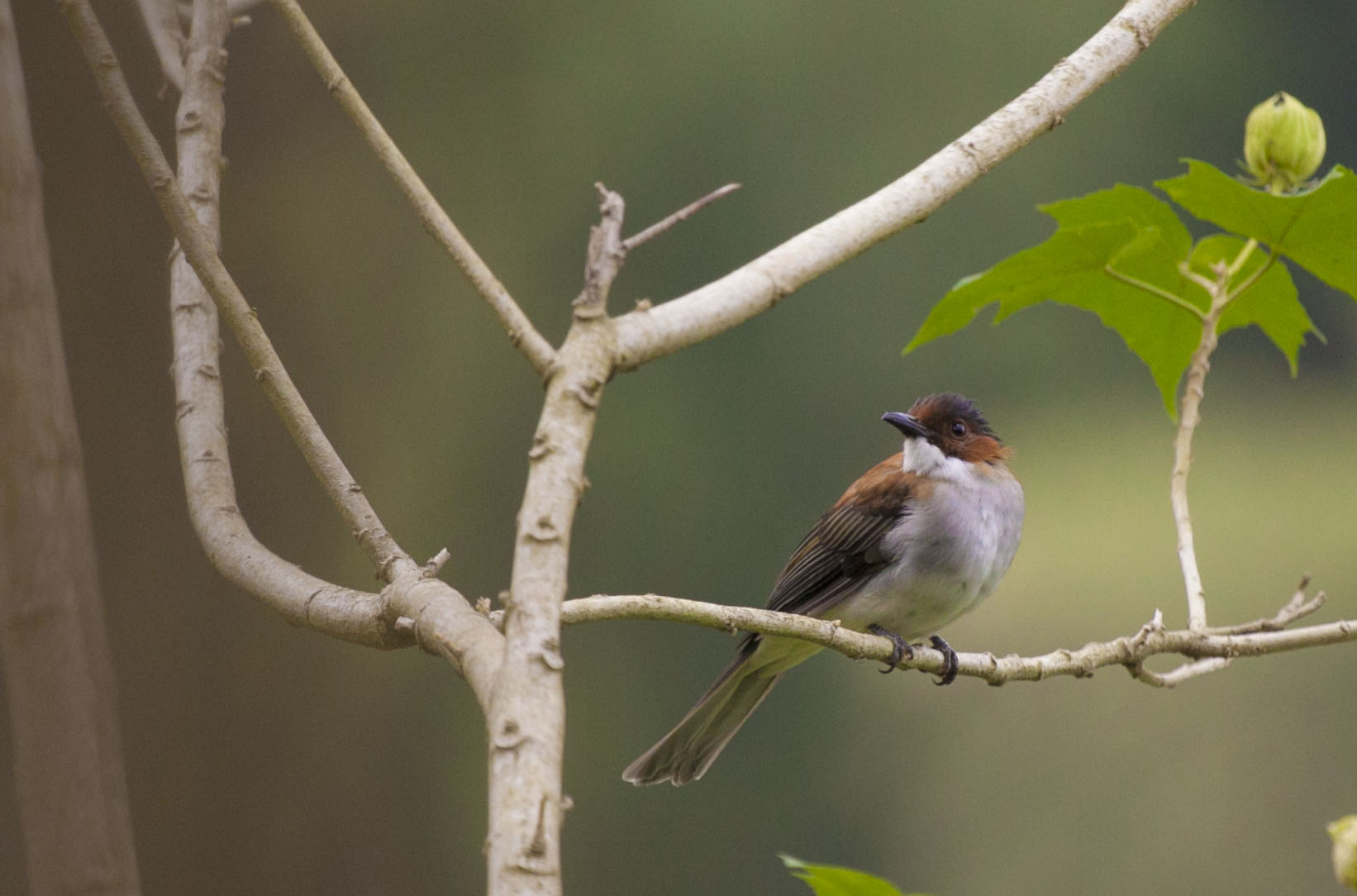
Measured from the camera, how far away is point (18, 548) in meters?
0.69

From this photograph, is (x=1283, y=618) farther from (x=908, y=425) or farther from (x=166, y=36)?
(x=166, y=36)

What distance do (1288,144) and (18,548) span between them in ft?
2.79

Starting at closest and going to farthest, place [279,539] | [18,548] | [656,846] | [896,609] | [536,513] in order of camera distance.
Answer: [536,513] → [18,548] → [279,539] → [896,609] → [656,846]

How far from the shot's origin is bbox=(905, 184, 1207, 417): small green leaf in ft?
2.51

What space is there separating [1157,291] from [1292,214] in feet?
0.34

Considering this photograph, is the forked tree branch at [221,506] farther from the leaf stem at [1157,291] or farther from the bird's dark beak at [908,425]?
the bird's dark beak at [908,425]

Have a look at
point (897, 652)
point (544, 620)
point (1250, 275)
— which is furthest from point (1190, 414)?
point (544, 620)

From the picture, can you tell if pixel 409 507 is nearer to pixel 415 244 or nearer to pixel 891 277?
pixel 415 244

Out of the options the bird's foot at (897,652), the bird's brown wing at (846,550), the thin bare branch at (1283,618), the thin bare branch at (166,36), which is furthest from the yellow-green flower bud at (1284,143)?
the thin bare branch at (166,36)

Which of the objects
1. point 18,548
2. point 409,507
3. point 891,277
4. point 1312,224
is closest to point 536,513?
point 18,548

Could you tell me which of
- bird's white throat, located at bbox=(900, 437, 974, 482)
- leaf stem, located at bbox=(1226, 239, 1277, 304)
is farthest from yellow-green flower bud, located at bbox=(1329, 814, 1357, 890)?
bird's white throat, located at bbox=(900, 437, 974, 482)

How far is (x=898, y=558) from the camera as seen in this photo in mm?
1249

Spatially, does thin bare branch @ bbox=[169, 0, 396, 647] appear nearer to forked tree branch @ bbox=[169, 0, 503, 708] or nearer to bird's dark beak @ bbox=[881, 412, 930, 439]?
forked tree branch @ bbox=[169, 0, 503, 708]

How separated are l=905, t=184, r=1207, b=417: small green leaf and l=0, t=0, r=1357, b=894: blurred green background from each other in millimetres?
640
